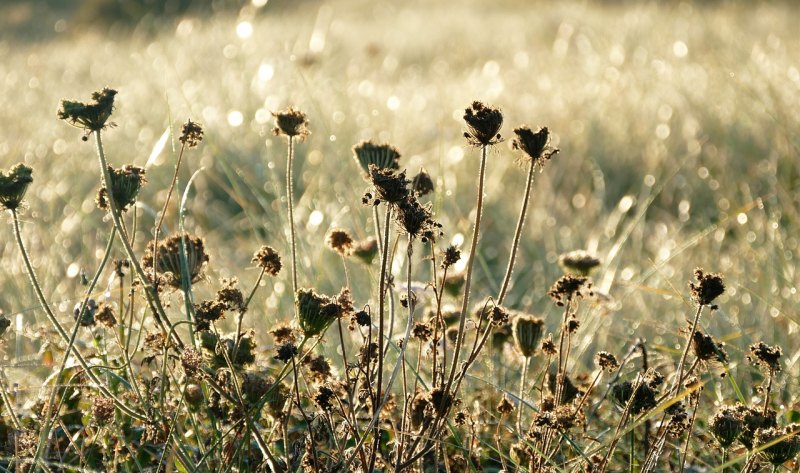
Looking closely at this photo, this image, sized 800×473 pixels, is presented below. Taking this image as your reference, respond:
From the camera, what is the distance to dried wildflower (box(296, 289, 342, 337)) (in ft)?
4.67

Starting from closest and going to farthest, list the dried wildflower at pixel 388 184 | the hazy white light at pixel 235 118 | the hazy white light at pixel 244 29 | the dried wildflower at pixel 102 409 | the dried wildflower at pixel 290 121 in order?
the dried wildflower at pixel 388 184 → the dried wildflower at pixel 102 409 → the dried wildflower at pixel 290 121 → the hazy white light at pixel 244 29 → the hazy white light at pixel 235 118

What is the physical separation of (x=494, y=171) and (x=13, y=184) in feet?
11.7

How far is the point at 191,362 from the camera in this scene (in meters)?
1.39

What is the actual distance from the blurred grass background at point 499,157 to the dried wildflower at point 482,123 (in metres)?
0.53

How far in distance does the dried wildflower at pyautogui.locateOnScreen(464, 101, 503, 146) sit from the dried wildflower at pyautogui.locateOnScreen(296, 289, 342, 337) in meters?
0.33

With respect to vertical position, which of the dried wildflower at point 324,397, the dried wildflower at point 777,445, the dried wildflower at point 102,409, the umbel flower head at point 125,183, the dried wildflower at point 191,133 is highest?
the dried wildflower at point 191,133

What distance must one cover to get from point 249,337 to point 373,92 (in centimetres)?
482

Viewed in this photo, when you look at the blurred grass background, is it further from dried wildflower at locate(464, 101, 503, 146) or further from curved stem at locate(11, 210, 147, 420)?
dried wildflower at locate(464, 101, 503, 146)

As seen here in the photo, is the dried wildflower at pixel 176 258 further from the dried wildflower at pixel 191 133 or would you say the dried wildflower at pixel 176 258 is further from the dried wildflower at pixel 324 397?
the dried wildflower at pixel 324 397

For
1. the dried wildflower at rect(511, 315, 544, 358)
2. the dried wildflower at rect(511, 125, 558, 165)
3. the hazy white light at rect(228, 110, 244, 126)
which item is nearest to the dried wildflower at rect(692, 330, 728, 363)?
the dried wildflower at rect(511, 315, 544, 358)

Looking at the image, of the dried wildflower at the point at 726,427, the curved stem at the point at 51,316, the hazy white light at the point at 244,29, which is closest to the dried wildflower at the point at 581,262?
the dried wildflower at the point at 726,427

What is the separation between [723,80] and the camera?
5.48 metres

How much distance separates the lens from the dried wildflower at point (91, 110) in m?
1.39

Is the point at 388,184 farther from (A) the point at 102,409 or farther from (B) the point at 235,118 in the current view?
(B) the point at 235,118
